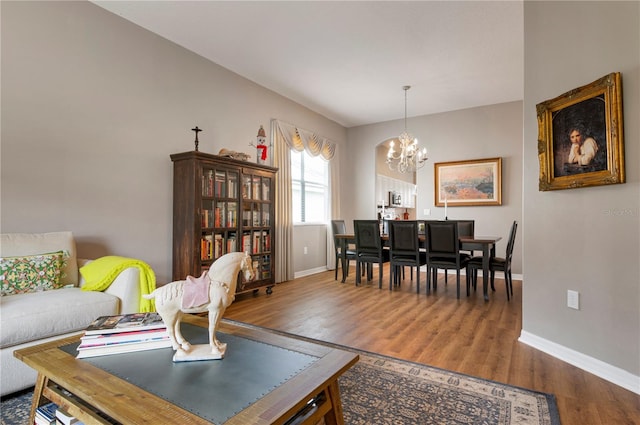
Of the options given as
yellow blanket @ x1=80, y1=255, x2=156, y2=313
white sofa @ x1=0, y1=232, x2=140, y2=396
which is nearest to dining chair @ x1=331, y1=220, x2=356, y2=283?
yellow blanket @ x1=80, y1=255, x2=156, y2=313

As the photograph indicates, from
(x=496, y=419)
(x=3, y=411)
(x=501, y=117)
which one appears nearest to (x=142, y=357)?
(x=3, y=411)

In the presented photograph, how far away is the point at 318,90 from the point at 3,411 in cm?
470

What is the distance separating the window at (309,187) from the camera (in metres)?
5.62

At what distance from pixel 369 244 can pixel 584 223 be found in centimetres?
279

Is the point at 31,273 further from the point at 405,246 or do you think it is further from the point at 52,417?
the point at 405,246

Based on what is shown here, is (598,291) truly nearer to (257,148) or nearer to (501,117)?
(257,148)

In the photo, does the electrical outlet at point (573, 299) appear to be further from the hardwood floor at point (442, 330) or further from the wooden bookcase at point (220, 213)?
the wooden bookcase at point (220, 213)

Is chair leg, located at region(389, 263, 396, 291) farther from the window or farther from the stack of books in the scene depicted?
the stack of books

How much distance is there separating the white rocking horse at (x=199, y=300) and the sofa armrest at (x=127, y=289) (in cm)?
124

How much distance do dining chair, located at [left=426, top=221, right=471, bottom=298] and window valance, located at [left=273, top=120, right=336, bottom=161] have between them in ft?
8.14

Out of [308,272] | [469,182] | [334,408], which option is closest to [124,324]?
[334,408]

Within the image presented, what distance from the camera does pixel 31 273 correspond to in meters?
2.21

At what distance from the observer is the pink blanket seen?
1197mm

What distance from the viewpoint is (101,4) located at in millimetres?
2959
